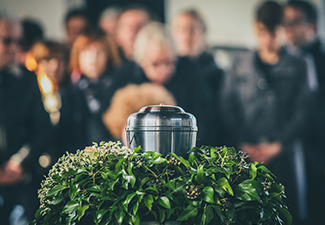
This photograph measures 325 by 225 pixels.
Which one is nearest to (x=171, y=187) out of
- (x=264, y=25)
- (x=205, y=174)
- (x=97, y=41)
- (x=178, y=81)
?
(x=205, y=174)

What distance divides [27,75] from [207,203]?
11.2 feet

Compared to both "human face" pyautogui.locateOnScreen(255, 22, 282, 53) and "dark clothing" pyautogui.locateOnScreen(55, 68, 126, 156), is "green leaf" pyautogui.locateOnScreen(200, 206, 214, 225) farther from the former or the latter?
"human face" pyautogui.locateOnScreen(255, 22, 282, 53)

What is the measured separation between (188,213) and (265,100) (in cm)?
318

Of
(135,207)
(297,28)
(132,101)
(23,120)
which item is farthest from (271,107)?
(135,207)

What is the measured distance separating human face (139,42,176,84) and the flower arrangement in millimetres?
2558

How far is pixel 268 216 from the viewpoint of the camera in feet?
3.85

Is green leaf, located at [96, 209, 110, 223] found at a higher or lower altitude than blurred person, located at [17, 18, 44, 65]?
lower

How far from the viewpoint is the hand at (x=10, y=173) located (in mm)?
3795

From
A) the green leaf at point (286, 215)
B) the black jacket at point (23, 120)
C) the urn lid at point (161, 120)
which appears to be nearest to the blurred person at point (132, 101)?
the urn lid at point (161, 120)

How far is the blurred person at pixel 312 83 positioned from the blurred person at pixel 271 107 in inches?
5.0

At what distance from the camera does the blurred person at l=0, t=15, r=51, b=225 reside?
378cm

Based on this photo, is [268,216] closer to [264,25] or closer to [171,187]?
[171,187]

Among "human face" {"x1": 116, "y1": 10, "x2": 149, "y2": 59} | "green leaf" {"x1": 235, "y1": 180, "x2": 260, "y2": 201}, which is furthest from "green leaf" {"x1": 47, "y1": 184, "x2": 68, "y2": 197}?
"human face" {"x1": 116, "y1": 10, "x2": 149, "y2": 59}

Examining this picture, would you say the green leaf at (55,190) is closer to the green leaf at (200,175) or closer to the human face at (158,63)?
the green leaf at (200,175)
